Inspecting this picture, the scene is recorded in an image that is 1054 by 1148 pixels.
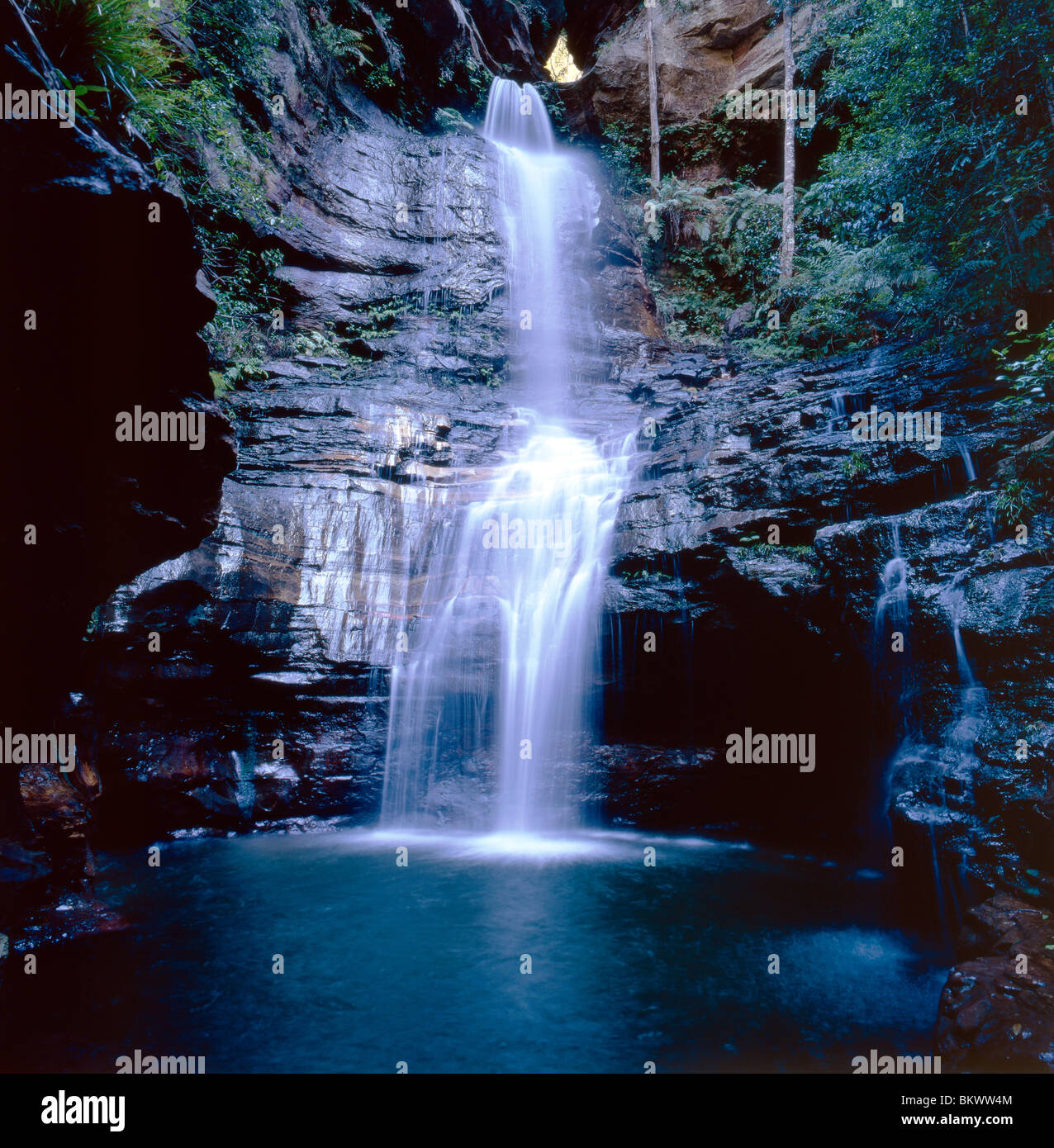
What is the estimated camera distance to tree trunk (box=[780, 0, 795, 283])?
1758cm

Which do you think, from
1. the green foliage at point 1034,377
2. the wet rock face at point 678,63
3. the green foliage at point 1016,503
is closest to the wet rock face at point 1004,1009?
the green foliage at point 1016,503

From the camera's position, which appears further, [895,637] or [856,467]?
[856,467]

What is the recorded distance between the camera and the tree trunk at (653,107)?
22.6m

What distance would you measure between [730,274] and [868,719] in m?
17.4

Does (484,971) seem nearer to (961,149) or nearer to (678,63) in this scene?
(961,149)

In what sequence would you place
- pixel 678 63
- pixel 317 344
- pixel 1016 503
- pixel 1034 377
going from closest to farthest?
1. pixel 1034 377
2. pixel 1016 503
3. pixel 317 344
4. pixel 678 63

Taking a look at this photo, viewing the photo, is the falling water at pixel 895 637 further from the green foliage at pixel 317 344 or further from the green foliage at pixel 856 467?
the green foliage at pixel 317 344

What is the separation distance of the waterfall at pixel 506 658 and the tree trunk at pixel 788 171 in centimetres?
940

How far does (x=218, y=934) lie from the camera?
18.7 feet

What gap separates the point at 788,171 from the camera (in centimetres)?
1788

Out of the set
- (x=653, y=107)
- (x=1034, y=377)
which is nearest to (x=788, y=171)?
(x=653, y=107)

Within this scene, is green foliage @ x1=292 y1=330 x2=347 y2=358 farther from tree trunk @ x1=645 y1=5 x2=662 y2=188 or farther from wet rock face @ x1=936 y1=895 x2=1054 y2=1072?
wet rock face @ x1=936 y1=895 x2=1054 y2=1072

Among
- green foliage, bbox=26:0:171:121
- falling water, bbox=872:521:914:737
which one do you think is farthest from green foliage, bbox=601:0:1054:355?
green foliage, bbox=26:0:171:121

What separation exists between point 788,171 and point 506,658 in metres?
16.8
